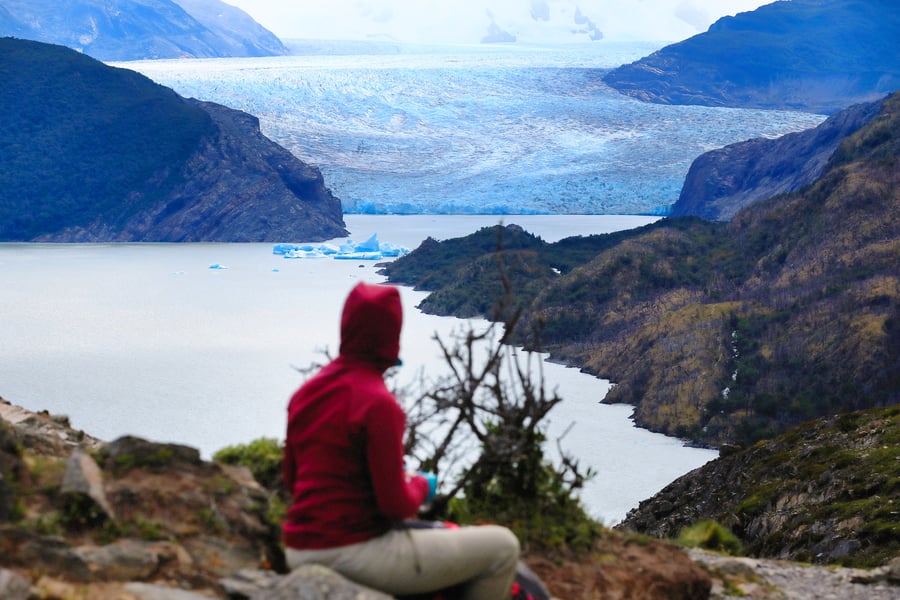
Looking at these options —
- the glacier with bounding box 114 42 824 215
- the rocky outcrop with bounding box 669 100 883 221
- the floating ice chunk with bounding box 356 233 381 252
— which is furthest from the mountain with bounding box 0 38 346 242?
the rocky outcrop with bounding box 669 100 883 221

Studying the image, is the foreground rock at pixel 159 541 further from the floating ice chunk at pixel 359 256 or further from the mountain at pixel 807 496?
the floating ice chunk at pixel 359 256

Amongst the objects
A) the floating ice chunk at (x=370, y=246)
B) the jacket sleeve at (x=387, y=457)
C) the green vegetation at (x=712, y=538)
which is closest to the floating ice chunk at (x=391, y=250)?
the floating ice chunk at (x=370, y=246)

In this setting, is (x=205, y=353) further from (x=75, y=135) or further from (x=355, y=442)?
(x=75, y=135)

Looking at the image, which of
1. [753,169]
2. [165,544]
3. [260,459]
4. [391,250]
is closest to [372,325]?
[165,544]

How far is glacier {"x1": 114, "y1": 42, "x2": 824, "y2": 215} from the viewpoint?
240 feet

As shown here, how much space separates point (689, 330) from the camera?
120 feet

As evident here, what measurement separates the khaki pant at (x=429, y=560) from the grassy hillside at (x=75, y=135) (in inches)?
3331

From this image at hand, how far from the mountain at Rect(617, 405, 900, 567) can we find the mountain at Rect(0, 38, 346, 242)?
6160cm

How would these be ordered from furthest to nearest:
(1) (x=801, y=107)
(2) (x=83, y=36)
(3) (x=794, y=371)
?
(2) (x=83, y=36) → (1) (x=801, y=107) → (3) (x=794, y=371)

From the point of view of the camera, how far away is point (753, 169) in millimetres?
73875

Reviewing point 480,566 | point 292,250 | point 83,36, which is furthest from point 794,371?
point 83,36

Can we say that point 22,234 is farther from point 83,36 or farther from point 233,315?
point 83,36

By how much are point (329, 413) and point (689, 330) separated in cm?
3326

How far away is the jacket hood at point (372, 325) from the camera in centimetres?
426
